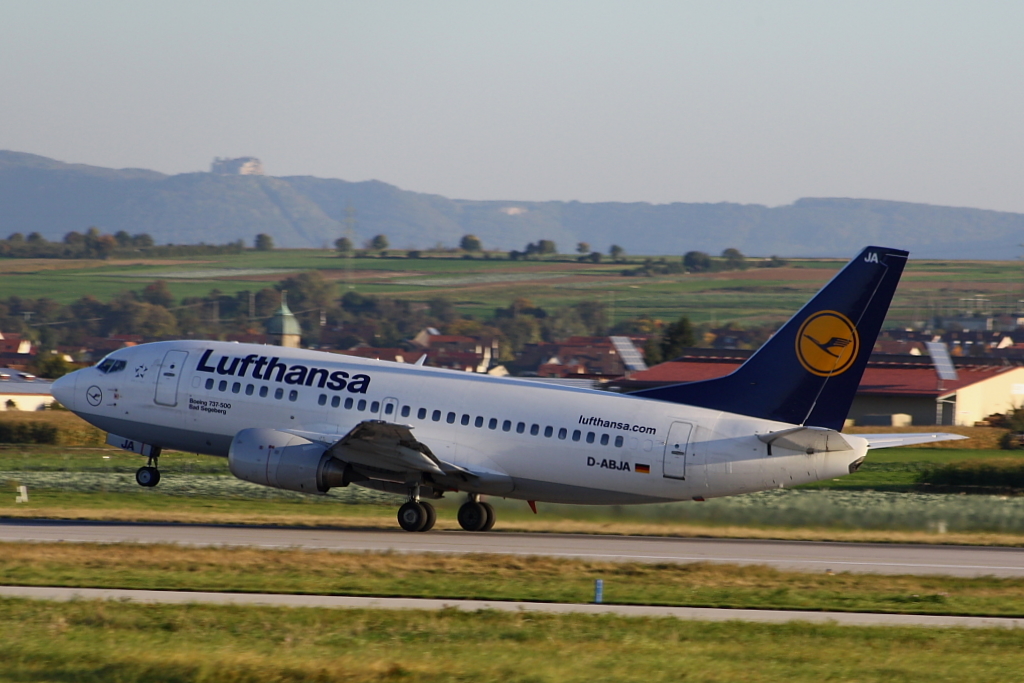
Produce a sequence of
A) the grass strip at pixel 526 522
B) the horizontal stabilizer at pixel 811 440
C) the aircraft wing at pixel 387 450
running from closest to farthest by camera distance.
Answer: the horizontal stabilizer at pixel 811 440 → the aircraft wing at pixel 387 450 → the grass strip at pixel 526 522

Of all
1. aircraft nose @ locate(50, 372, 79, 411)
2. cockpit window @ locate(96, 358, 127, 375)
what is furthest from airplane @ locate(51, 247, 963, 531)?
aircraft nose @ locate(50, 372, 79, 411)

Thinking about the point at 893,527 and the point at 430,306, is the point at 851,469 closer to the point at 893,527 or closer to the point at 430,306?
the point at 893,527

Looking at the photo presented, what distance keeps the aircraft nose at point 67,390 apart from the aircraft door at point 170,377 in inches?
134

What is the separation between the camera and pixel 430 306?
18750 centimetres

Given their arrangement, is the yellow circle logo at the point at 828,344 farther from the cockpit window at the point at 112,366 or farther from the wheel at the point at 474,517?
the cockpit window at the point at 112,366

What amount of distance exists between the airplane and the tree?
9327cm

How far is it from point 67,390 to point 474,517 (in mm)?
13048

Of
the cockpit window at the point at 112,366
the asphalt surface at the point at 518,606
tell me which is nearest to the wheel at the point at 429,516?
the asphalt surface at the point at 518,606

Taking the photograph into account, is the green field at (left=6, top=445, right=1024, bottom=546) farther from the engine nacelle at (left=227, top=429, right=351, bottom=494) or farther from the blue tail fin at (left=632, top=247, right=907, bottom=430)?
the blue tail fin at (left=632, top=247, right=907, bottom=430)

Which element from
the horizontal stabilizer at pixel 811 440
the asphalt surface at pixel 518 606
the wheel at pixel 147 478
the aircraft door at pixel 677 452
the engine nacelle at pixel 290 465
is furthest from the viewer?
the wheel at pixel 147 478

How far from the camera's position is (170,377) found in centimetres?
3394

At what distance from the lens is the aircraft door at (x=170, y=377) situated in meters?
33.8

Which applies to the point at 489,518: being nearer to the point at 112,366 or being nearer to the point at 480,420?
the point at 480,420

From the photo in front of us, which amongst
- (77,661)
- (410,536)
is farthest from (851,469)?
(77,661)
